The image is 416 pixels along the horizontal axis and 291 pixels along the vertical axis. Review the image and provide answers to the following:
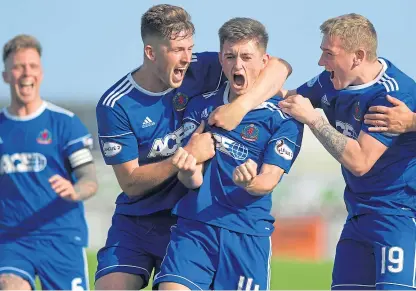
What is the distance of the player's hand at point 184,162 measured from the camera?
6.81m

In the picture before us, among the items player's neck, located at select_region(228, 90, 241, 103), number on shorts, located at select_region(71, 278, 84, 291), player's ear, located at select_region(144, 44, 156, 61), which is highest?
player's ear, located at select_region(144, 44, 156, 61)

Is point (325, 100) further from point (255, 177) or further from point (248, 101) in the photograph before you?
point (255, 177)

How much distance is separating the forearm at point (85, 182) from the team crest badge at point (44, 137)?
0.31m

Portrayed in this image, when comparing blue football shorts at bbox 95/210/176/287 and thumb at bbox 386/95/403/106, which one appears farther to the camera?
blue football shorts at bbox 95/210/176/287

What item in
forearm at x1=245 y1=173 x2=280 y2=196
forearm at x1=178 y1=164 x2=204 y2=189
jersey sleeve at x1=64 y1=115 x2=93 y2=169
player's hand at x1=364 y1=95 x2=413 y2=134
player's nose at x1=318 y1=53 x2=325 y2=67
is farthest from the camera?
jersey sleeve at x1=64 y1=115 x2=93 y2=169

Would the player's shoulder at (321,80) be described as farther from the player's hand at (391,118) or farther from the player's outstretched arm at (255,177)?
the player's outstretched arm at (255,177)

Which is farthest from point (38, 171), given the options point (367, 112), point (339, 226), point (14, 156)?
point (339, 226)

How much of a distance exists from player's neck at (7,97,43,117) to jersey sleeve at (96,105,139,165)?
0.60 m

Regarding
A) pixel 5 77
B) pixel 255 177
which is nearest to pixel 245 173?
pixel 255 177

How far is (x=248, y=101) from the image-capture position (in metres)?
7.10

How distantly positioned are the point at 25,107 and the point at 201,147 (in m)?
1.55

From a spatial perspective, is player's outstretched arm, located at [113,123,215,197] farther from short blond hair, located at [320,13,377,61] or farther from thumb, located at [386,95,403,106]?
thumb, located at [386,95,403,106]

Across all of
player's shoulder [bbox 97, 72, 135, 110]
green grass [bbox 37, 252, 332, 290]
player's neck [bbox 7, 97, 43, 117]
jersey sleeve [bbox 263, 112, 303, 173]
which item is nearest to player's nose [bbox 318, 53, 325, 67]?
jersey sleeve [bbox 263, 112, 303, 173]

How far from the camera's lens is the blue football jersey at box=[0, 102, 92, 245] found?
7586 millimetres
